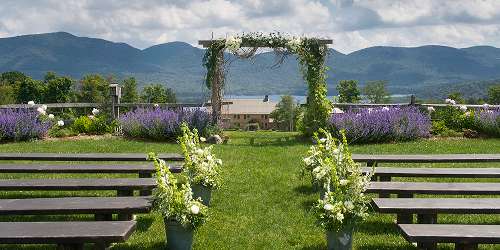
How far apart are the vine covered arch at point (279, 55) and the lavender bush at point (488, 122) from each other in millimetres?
3976

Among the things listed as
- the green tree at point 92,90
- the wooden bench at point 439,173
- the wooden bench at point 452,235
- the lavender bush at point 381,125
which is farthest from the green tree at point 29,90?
the wooden bench at point 452,235

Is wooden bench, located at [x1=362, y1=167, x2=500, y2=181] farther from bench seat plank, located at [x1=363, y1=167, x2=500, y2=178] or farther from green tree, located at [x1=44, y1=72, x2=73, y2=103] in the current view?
green tree, located at [x1=44, y1=72, x2=73, y2=103]

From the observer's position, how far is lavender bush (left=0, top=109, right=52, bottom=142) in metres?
13.6

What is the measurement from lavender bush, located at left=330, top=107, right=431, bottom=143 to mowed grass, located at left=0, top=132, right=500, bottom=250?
1.40 meters

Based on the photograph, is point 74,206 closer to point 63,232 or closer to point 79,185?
point 63,232

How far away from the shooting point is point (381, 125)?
13570mm

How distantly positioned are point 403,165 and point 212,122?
6352 millimetres

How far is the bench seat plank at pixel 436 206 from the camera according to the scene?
493 centimetres

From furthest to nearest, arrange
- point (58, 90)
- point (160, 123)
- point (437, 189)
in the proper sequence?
point (58, 90) < point (160, 123) < point (437, 189)

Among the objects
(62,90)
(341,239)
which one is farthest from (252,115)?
(341,239)

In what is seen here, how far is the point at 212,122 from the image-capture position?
14828mm

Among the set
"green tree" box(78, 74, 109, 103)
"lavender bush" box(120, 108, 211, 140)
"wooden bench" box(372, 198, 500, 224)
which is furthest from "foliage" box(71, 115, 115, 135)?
"green tree" box(78, 74, 109, 103)

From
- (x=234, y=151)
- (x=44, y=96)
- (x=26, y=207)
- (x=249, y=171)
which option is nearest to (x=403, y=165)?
(x=249, y=171)

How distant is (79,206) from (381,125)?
32.3 feet
